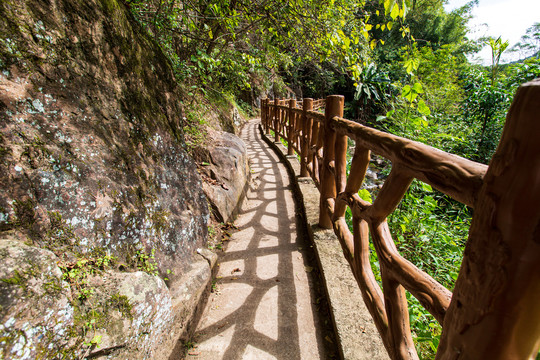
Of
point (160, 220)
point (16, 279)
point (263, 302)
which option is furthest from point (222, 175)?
point (16, 279)

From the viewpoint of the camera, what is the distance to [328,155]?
7.89 ft

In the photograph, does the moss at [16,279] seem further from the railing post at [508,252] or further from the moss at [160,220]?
the railing post at [508,252]

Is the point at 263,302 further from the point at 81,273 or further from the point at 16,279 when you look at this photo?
the point at 16,279

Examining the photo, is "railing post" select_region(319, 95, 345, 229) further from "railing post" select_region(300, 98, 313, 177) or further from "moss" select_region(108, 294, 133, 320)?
"moss" select_region(108, 294, 133, 320)

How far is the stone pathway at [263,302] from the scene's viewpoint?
166 centimetres

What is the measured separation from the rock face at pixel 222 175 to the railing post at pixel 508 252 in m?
2.62

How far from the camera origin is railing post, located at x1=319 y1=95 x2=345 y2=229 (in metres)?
2.24

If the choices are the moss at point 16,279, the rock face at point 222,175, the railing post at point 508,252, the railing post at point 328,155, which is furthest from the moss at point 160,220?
the railing post at point 508,252

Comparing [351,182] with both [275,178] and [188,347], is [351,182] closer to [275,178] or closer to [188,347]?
[188,347]

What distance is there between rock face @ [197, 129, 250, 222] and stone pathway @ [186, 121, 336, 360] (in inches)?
13.6

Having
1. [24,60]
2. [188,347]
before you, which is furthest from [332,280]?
[24,60]

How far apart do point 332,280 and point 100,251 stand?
1646mm

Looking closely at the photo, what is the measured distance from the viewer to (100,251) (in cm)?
127

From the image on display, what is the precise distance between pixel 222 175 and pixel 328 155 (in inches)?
62.1
